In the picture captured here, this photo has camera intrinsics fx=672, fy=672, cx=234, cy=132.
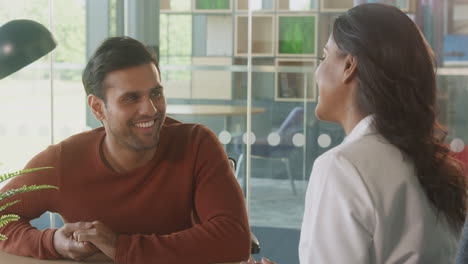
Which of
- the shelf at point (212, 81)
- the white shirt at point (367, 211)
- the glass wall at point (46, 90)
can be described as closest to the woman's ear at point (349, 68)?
the white shirt at point (367, 211)

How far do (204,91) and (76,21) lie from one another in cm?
102

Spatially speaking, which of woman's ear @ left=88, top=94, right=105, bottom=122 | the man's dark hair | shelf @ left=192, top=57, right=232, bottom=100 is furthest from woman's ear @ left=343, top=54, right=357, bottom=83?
shelf @ left=192, top=57, right=232, bottom=100

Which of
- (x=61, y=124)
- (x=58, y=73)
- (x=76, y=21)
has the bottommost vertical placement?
(x=61, y=124)

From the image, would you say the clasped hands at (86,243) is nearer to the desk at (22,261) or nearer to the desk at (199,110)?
the desk at (22,261)

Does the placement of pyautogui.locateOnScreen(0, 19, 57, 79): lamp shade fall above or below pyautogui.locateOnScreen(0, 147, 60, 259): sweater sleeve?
above

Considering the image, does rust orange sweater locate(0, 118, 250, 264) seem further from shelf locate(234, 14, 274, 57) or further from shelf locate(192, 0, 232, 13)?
shelf locate(192, 0, 232, 13)

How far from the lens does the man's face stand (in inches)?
85.4

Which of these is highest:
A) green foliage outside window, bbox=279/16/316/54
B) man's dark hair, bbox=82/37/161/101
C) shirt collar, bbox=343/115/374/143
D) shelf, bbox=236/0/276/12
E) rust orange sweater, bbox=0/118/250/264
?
shelf, bbox=236/0/276/12

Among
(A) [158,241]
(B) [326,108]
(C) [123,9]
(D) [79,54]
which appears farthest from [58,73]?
(B) [326,108]

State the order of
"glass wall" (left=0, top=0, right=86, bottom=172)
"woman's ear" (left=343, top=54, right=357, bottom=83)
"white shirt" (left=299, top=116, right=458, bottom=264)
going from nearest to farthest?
"white shirt" (left=299, top=116, right=458, bottom=264), "woman's ear" (left=343, top=54, right=357, bottom=83), "glass wall" (left=0, top=0, right=86, bottom=172)

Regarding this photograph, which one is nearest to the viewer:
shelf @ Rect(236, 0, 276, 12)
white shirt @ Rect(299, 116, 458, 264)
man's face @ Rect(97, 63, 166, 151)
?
white shirt @ Rect(299, 116, 458, 264)

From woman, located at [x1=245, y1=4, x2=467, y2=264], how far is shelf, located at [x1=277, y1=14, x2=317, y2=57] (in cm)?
301

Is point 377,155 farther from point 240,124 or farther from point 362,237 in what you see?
point 240,124

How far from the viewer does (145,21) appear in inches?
180
